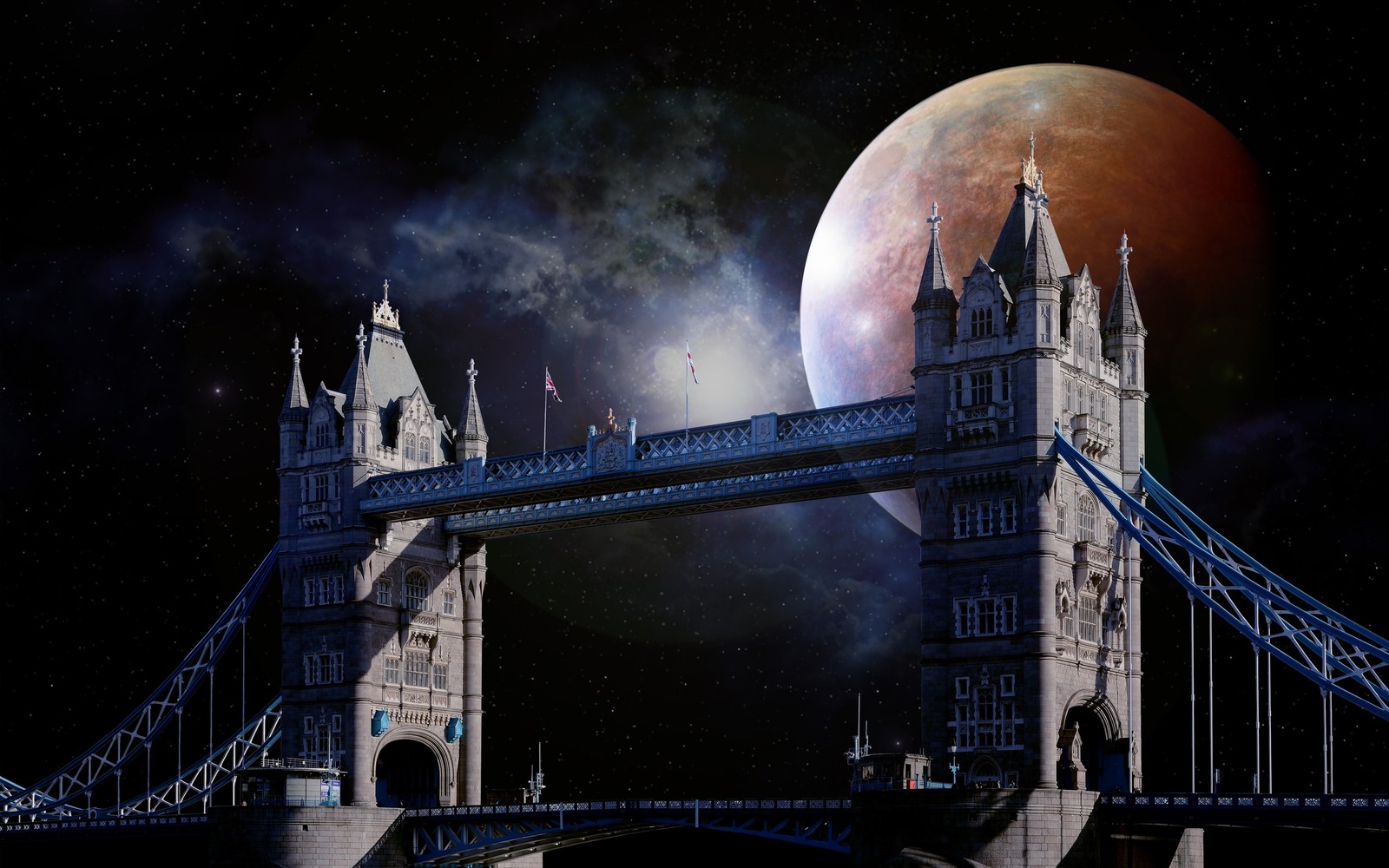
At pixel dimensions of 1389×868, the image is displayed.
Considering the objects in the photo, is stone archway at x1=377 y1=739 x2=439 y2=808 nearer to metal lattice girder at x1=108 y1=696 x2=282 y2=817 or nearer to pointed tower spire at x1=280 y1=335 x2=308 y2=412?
metal lattice girder at x1=108 y1=696 x2=282 y2=817

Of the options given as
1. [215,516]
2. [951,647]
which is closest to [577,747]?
[215,516]

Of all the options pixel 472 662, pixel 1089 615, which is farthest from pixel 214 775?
pixel 1089 615

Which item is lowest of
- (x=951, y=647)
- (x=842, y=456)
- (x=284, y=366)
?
(x=951, y=647)

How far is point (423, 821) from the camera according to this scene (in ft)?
361

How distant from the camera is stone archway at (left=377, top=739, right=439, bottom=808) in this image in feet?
387

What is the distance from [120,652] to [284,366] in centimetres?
2518

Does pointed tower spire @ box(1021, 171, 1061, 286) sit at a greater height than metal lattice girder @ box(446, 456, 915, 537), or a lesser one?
greater

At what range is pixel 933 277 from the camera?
9575 cm

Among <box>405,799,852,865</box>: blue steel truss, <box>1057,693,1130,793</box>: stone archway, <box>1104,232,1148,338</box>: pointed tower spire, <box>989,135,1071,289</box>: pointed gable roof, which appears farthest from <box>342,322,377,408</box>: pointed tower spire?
<box>1057,693,1130,793</box>: stone archway

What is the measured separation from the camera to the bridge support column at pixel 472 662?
391 ft

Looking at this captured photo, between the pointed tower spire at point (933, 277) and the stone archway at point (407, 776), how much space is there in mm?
41359

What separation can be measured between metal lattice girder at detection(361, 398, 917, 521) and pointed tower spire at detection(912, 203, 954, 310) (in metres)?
5.12

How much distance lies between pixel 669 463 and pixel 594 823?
59.0ft

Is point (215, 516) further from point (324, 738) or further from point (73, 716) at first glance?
point (324, 738)
